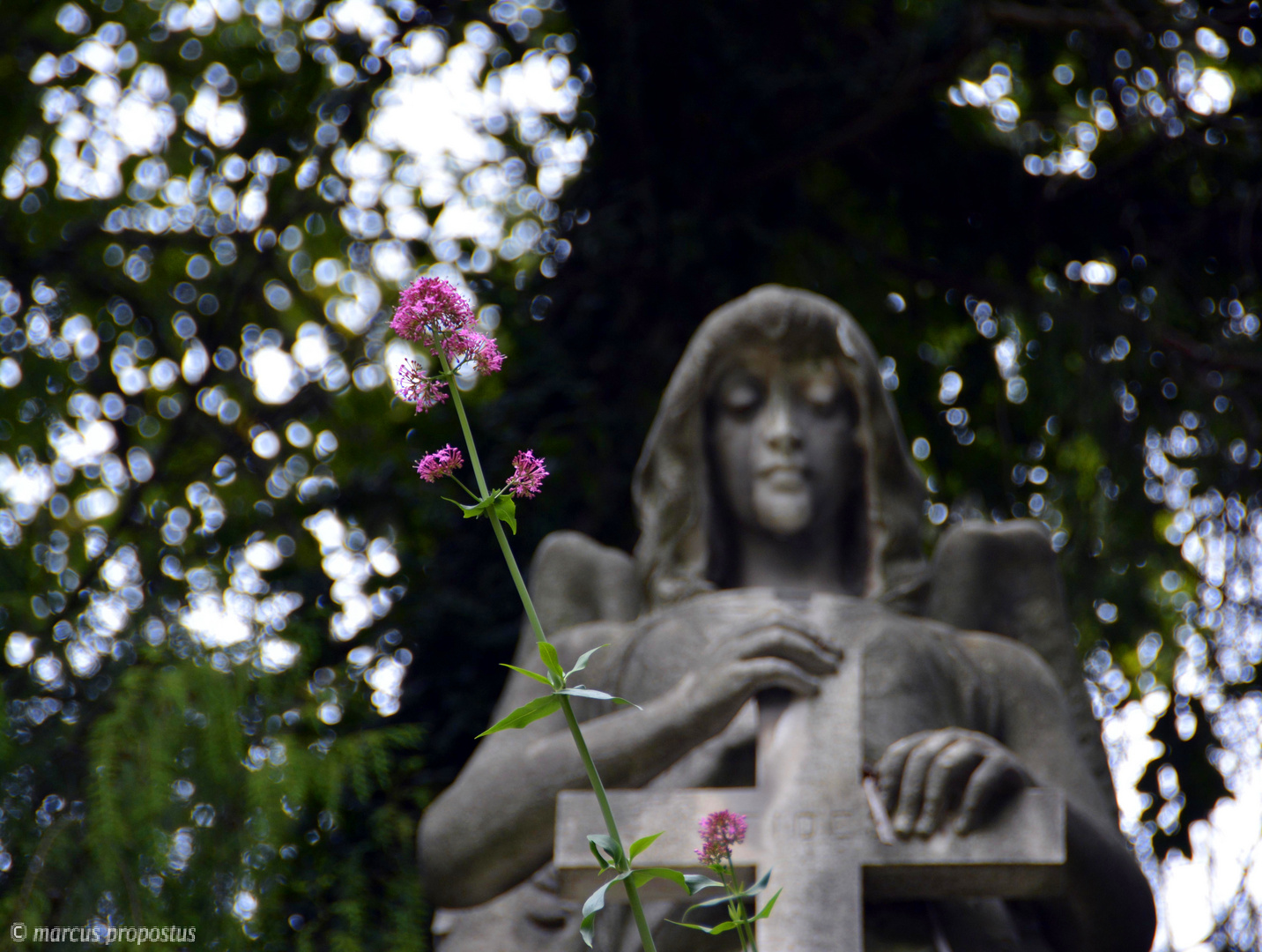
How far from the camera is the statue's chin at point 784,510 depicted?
3729 millimetres

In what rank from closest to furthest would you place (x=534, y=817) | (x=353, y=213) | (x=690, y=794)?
(x=690, y=794) < (x=534, y=817) < (x=353, y=213)

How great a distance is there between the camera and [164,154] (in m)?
6.55

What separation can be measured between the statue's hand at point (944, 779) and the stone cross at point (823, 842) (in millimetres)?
26

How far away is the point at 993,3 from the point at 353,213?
2475 mm

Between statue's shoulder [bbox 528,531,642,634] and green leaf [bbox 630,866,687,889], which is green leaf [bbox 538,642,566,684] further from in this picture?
statue's shoulder [bbox 528,531,642,634]

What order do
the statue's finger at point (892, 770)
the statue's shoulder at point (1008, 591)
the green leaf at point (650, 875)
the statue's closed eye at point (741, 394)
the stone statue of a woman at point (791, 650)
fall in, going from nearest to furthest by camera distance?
the green leaf at point (650, 875), the statue's finger at point (892, 770), the stone statue of a woman at point (791, 650), the statue's closed eye at point (741, 394), the statue's shoulder at point (1008, 591)

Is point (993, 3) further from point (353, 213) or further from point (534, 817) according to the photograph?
point (534, 817)

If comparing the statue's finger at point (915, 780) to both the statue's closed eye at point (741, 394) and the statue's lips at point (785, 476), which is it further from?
the statue's closed eye at point (741, 394)

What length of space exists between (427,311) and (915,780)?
1611 millimetres

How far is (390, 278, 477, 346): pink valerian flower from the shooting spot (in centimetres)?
158

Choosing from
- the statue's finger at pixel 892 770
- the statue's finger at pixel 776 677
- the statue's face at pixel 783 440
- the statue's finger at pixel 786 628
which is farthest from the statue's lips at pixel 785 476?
the statue's finger at pixel 892 770

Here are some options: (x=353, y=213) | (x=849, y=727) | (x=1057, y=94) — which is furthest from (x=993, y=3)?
(x=849, y=727)

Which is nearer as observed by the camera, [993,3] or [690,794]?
[690,794]

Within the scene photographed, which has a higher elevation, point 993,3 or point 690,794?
point 993,3
